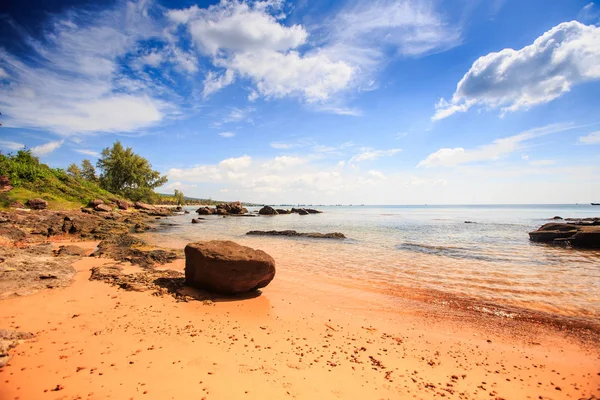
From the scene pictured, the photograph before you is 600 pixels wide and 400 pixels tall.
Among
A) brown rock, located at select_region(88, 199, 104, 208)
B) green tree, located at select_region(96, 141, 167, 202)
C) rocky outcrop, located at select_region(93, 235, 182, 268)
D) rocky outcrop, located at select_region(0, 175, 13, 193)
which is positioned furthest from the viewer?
green tree, located at select_region(96, 141, 167, 202)

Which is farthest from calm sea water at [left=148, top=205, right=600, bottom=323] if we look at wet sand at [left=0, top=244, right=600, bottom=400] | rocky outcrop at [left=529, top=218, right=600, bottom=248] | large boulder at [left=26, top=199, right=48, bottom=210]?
large boulder at [left=26, top=199, right=48, bottom=210]

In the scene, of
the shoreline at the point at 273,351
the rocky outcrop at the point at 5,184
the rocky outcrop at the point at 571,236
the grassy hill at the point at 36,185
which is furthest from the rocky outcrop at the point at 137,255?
the rocky outcrop at the point at 571,236

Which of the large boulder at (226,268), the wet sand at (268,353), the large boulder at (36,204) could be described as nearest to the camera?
the wet sand at (268,353)

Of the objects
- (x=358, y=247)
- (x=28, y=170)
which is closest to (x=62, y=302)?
(x=358, y=247)

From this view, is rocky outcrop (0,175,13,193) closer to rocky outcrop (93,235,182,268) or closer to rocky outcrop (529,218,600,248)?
rocky outcrop (93,235,182,268)

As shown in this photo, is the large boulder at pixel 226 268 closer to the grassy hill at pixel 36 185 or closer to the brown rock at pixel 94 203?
the grassy hill at pixel 36 185

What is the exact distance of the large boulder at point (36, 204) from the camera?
27.5m

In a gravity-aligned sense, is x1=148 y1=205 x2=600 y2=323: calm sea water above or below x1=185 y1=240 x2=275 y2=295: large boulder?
below

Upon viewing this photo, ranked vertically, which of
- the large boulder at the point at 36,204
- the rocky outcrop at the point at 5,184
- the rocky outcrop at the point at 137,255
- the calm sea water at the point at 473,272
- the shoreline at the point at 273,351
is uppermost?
the rocky outcrop at the point at 5,184

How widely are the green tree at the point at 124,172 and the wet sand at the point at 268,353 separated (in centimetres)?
6703

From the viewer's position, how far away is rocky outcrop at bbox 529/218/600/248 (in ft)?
75.0

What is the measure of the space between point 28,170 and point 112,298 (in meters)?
39.7

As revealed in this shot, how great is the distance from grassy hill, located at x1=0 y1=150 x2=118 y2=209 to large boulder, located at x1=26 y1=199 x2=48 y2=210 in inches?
30.2

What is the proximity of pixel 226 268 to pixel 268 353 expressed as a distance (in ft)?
13.6
